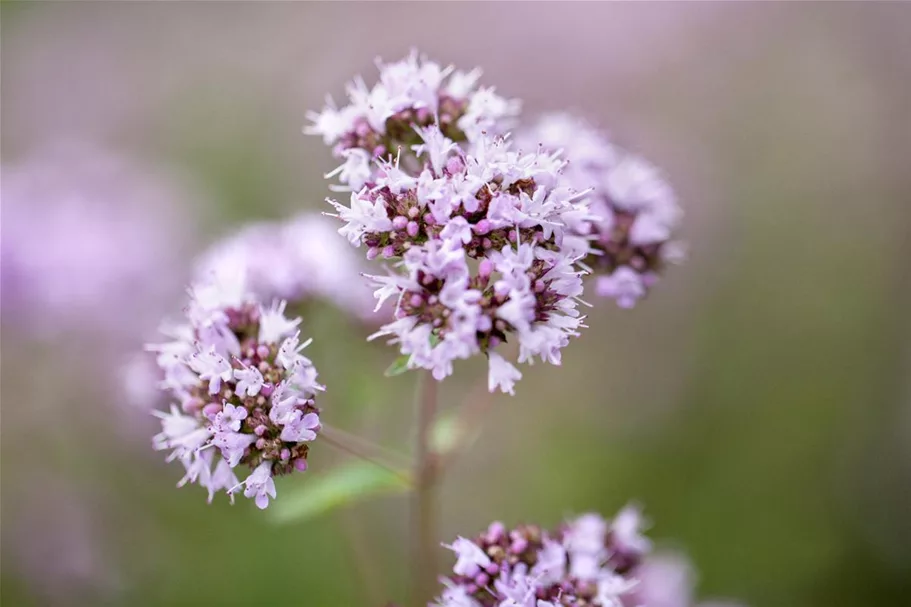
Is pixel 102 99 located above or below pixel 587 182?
above

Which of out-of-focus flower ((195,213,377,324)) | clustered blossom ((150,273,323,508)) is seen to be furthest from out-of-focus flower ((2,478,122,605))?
clustered blossom ((150,273,323,508))

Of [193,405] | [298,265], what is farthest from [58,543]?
[193,405]

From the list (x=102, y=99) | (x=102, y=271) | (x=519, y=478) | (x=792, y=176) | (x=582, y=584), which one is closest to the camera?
(x=582, y=584)

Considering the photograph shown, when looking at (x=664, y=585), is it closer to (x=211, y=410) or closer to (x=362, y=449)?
(x=362, y=449)

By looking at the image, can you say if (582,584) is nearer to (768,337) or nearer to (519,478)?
(519,478)

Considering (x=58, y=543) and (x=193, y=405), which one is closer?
(x=193, y=405)

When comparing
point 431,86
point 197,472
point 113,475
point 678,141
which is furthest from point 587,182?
point 678,141
